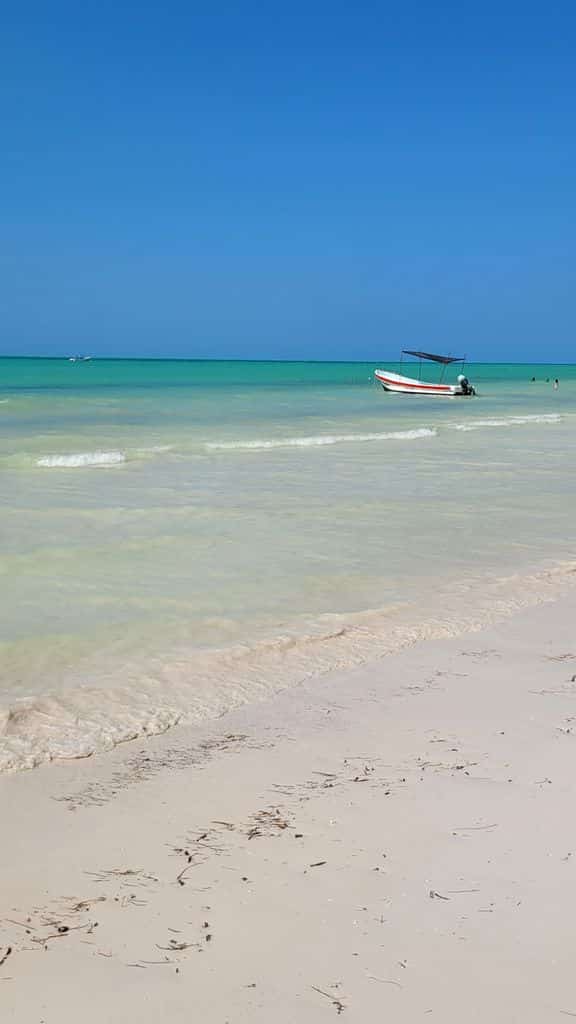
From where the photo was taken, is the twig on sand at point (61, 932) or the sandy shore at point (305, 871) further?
the twig on sand at point (61, 932)

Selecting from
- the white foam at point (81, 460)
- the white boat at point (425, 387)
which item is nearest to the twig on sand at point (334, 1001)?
the white foam at point (81, 460)

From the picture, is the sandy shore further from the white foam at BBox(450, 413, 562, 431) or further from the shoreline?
the white foam at BBox(450, 413, 562, 431)

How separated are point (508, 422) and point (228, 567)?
29.6m

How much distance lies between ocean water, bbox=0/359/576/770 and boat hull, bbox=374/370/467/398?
37.1 m

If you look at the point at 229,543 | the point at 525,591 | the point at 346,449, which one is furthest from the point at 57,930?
the point at 346,449

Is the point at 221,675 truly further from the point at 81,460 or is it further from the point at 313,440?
the point at 313,440

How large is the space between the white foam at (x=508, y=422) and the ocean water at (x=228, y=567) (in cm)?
1167

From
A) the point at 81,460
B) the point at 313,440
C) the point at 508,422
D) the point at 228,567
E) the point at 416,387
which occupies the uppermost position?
the point at 416,387

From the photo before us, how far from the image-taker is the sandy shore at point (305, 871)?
291 cm

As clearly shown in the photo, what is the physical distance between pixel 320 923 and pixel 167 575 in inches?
249

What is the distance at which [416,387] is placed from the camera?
6072 cm

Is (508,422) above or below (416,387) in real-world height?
below

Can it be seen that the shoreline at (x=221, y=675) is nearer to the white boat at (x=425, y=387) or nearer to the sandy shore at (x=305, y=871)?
the sandy shore at (x=305, y=871)

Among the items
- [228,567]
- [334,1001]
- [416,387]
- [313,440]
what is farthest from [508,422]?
[334,1001]
